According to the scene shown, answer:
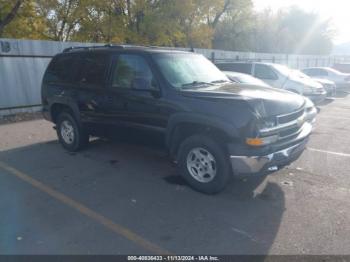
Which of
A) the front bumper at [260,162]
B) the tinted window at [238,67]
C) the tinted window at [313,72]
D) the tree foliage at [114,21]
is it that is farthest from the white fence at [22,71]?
the tinted window at [313,72]

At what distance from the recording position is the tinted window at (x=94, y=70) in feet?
17.5

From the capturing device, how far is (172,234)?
3.42 m

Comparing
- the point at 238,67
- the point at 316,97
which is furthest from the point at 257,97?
the point at 316,97

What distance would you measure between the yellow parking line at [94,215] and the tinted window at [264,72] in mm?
8905

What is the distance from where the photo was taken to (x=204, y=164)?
14.2 feet

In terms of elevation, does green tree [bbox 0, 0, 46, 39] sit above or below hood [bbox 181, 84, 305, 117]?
above

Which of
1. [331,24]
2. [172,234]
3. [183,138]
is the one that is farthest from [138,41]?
[331,24]

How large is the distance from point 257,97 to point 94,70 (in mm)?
2934

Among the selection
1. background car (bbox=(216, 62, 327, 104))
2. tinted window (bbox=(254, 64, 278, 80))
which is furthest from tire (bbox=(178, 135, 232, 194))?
tinted window (bbox=(254, 64, 278, 80))

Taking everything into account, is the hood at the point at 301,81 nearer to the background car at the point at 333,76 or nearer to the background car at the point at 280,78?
the background car at the point at 280,78

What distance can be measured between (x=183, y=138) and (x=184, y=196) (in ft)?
2.69

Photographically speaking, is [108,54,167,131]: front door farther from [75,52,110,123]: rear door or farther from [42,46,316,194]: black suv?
[75,52,110,123]: rear door

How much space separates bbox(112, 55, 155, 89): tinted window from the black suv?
0.05 feet

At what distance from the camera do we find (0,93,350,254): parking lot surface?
3244 millimetres
